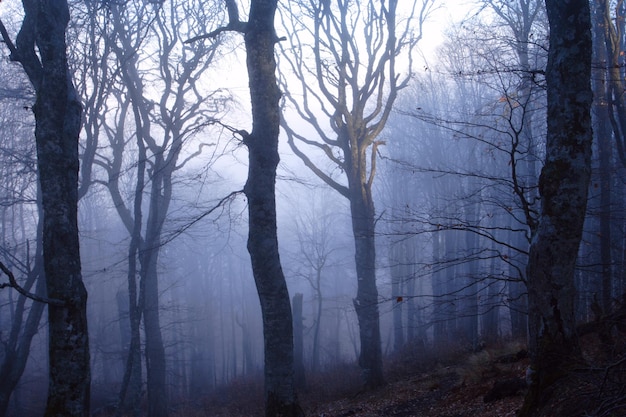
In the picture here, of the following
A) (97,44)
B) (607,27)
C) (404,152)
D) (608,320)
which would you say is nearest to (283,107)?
(97,44)

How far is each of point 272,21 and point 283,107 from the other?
20.0 ft

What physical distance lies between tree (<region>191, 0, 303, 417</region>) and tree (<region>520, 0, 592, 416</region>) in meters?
3.50

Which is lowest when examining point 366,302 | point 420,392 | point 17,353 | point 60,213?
point 420,392

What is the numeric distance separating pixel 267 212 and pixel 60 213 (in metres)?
2.83

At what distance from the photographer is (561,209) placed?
473 cm

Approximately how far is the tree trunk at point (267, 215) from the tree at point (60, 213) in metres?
2.47

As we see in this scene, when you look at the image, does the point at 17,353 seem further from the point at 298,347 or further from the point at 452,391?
the point at 452,391

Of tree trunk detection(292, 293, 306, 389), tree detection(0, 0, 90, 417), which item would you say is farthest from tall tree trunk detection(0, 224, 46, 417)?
tree trunk detection(292, 293, 306, 389)

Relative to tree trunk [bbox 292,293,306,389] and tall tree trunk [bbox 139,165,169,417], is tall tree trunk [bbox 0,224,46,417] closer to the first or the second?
tall tree trunk [bbox 139,165,169,417]

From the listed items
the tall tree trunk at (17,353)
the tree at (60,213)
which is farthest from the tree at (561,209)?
the tall tree trunk at (17,353)

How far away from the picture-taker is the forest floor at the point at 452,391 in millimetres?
3990

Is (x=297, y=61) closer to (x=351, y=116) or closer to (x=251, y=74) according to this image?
(x=351, y=116)

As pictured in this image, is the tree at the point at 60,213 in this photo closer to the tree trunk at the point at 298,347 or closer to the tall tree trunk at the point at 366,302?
the tall tree trunk at the point at 366,302

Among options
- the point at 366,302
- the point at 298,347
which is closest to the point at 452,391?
the point at 366,302
